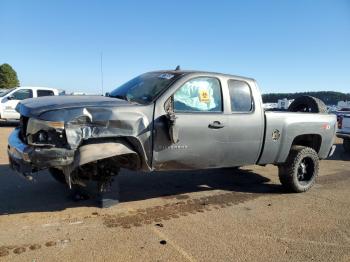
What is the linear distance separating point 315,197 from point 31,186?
15.5 ft

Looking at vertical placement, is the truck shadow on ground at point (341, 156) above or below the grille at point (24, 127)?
below

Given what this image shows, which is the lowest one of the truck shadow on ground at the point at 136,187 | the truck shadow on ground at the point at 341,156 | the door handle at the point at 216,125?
the truck shadow on ground at the point at 341,156

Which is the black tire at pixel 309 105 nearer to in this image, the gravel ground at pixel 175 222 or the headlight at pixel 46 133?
the gravel ground at pixel 175 222

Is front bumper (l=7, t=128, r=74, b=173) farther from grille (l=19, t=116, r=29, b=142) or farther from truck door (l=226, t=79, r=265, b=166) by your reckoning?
truck door (l=226, t=79, r=265, b=166)

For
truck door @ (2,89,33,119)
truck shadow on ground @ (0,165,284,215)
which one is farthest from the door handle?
truck door @ (2,89,33,119)

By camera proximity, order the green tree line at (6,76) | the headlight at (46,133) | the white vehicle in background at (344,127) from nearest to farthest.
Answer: the headlight at (46,133)
the white vehicle in background at (344,127)
the green tree line at (6,76)

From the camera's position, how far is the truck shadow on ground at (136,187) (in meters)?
5.44

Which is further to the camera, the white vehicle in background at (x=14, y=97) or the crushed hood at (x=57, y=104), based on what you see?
the white vehicle in background at (x=14, y=97)

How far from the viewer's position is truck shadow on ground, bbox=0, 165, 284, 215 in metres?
5.44

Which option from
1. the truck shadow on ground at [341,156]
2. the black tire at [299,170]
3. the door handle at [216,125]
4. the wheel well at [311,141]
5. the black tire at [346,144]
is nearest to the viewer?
the door handle at [216,125]

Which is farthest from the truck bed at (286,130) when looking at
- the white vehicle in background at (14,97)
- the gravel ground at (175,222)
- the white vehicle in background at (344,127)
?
the white vehicle in background at (14,97)

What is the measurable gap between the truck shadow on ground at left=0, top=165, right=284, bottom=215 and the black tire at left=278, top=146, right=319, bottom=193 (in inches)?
12.2

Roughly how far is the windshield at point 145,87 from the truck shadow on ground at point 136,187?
1.57m

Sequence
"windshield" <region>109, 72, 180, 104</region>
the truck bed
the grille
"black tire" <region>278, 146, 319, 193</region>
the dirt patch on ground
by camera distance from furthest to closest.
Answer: "black tire" <region>278, 146, 319, 193</region>
the truck bed
"windshield" <region>109, 72, 180, 104</region>
the dirt patch on ground
the grille
